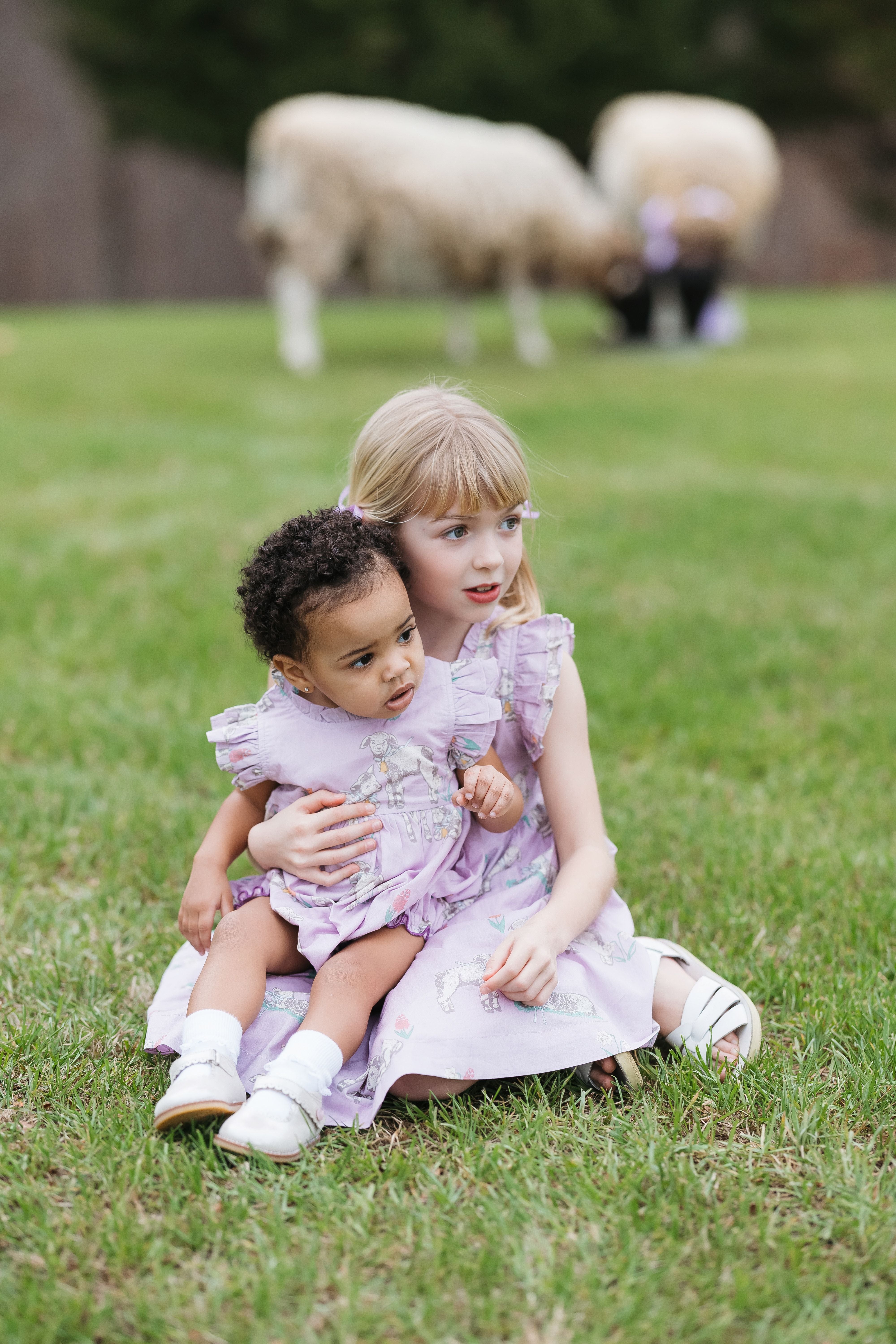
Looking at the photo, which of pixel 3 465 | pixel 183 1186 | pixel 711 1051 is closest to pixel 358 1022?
pixel 183 1186

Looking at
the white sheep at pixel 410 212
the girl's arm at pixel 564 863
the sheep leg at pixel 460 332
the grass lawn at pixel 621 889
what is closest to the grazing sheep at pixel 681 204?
the white sheep at pixel 410 212

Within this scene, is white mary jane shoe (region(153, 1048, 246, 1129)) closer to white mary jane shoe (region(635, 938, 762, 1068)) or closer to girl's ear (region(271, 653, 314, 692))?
girl's ear (region(271, 653, 314, 692))

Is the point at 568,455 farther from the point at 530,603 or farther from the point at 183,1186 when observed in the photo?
the point at 183,1186

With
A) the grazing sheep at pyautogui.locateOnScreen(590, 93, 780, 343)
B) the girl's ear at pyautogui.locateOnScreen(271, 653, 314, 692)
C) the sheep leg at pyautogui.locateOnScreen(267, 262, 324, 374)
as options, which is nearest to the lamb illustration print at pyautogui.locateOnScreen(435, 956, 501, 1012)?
the girl's ear at pyautogui.locateOnScreen(271, 653, 314, 692)

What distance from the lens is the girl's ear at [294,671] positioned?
181cm

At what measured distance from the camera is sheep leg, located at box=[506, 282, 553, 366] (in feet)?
29.3

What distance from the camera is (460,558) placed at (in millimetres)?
1864

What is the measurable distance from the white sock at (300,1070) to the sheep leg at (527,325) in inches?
300

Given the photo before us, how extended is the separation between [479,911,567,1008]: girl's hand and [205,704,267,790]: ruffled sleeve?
460mm

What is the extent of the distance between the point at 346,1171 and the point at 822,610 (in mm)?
2953

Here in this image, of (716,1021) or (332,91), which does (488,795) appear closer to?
(716,1021)

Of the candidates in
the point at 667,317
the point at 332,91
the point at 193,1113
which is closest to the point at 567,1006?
the point at 193,1113

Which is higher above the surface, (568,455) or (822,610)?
(568,455)

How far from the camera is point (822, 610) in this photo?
4082 millimetres
